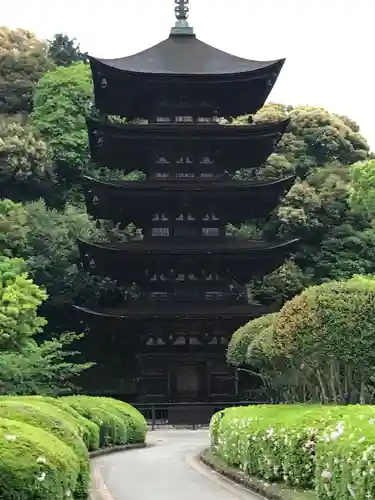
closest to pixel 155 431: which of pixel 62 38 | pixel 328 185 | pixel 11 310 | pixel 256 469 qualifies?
pixel 11 310

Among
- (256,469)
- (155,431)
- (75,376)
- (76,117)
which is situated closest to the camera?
(256,469)

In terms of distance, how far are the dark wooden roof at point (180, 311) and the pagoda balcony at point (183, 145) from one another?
248 inches

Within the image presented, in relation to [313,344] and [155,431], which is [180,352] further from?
[313,344]

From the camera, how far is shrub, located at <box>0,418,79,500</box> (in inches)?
298

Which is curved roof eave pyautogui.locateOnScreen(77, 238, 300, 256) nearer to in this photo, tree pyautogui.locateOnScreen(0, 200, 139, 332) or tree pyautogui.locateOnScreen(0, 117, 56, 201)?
tree pyautogui.locateOnScreen(0, 200, 139, 332)

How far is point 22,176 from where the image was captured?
53.4 m

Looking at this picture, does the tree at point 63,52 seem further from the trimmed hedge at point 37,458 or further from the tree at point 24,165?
the trimmed hedge at point 37,458

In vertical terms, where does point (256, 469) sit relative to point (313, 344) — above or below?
below

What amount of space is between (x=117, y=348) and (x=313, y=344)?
20685 mm

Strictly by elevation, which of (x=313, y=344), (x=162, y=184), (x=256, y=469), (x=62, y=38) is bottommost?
(x=256, y=469)

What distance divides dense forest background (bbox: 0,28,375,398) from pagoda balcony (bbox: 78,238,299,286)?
7096mm

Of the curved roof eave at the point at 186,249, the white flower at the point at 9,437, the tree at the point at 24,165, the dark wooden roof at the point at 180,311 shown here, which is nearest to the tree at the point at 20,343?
the dark wooden roof at the point at 180,311

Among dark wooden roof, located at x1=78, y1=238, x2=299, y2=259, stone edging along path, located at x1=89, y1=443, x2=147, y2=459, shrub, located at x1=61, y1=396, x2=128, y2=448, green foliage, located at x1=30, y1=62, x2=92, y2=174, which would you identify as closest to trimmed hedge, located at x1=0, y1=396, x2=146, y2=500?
stone edging along path, located at x1=89, y1=443, x2=147, y2=459

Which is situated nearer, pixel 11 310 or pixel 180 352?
pixel 11 310
